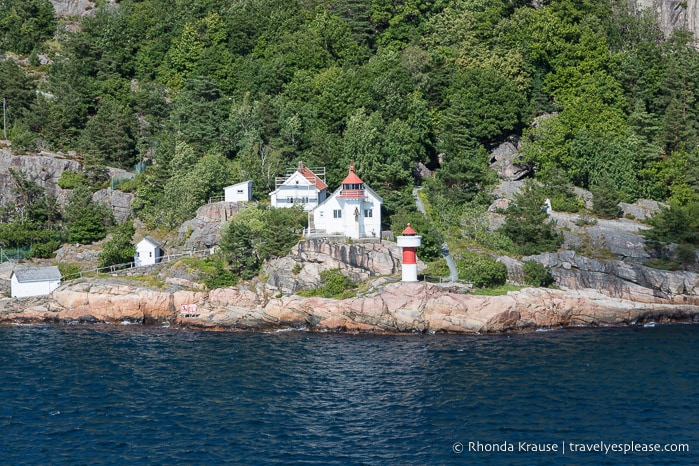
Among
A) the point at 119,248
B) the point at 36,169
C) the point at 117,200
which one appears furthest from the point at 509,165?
the point at 36,169

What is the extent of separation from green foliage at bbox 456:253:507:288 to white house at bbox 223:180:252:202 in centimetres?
2401

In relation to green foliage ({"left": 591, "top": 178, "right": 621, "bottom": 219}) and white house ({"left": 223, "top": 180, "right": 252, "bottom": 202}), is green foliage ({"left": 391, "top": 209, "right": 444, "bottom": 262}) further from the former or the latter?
green foliage ({"left": 591, "top": 178, "right": 621, "bottom": 219})

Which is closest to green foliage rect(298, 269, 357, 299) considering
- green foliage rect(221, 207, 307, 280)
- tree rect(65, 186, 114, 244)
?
green foliage rect(221, 207, 307, 280)

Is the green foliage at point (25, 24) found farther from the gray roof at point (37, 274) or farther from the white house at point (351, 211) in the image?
the white house at point (351, 211)

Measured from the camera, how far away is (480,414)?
48406 millimetres

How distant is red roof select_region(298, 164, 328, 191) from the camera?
8100 cm

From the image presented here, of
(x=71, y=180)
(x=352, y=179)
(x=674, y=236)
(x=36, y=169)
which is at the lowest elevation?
(x=674, y=236)

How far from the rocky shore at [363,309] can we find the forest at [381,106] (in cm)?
754

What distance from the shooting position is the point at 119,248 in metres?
79.0

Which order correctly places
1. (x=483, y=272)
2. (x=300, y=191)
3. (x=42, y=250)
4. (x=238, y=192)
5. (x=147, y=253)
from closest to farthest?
(x=483, y=272), (x=147, y=253), (x=42, y=250), (x=300, y=191), (x=238, y=192)

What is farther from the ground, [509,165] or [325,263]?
[509,165]

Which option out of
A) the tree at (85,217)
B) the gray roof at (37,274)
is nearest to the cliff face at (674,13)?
the tree at (85,217)

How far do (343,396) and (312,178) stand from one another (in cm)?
3381

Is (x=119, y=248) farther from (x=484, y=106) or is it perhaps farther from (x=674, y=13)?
(x=674, y=13)
